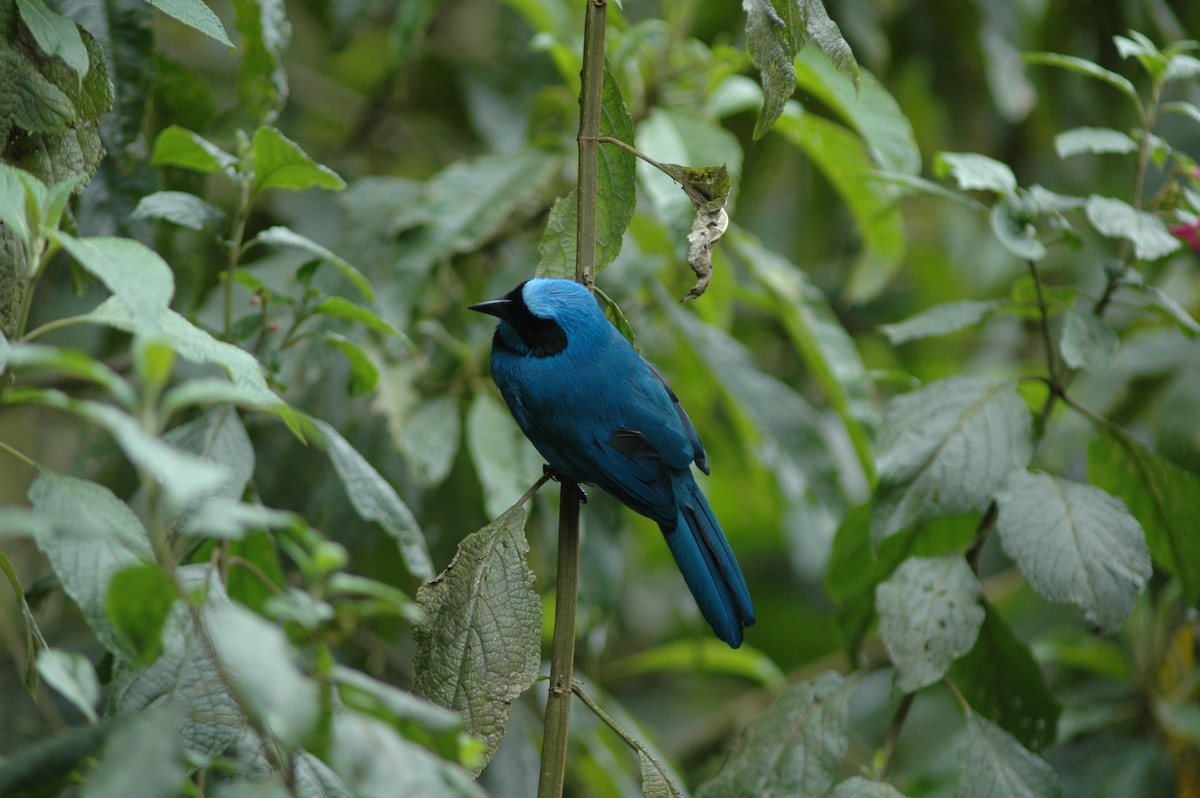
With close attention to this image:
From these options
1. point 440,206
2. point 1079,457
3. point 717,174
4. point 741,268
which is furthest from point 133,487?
point 1079,457

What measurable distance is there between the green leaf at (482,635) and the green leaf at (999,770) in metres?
0.79

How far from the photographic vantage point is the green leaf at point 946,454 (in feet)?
6.23

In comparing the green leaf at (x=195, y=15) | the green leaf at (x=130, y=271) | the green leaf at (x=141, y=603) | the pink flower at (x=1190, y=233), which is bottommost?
the pink flower at (x=1190, y=233)

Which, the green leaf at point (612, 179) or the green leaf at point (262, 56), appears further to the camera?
the green leaf at point (262, 56)

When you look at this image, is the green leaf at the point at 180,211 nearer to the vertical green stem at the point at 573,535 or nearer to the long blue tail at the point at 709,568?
the vertical green stem at the point at 573,535

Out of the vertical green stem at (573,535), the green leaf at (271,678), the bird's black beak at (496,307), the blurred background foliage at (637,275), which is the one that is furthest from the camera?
the blurred background foliage at (637,275)

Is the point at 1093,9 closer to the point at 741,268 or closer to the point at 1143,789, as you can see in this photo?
the point at 741,268

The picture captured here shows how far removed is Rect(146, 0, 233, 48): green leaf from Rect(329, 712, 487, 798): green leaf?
0.91m

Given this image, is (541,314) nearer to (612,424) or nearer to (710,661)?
(612,424)

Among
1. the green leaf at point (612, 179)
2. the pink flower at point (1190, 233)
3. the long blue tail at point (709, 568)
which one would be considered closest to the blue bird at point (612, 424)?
the long blue tail at point (709, 568)

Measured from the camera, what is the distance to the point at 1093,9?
397 cm

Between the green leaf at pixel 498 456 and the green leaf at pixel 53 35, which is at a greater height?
the green leaf at pixel 53 35

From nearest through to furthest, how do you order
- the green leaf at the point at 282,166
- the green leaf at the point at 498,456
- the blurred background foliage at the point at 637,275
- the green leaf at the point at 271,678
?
the green leaf at the point at 271,678 < the green leaf at the point at 282,166 < the green leaf at the point at 498,456 < the blurred background foliage at the point at 637,275

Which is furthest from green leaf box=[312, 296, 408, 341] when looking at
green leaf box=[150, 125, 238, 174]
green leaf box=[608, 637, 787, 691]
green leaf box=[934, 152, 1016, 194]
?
green leaf box=[608, 637, 787, 691]
